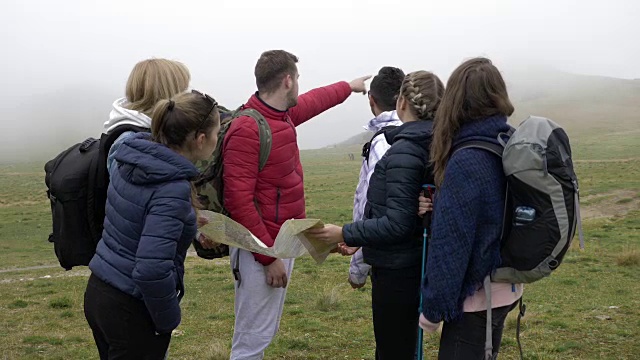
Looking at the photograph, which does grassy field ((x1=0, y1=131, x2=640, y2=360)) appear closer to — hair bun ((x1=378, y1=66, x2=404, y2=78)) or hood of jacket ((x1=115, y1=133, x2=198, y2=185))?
hair bun ((x1=378, y1=66, x2=404, y2=78))

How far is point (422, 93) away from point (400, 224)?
0.85 meters

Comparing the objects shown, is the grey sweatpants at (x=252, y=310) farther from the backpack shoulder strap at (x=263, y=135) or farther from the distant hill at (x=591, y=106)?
the distant hill at (x=591, y=106)

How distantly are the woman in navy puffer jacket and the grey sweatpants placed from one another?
902 millimetres

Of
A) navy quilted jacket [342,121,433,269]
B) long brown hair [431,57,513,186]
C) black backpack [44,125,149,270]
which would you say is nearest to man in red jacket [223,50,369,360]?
navy quilted jacket [342,121,433,269]

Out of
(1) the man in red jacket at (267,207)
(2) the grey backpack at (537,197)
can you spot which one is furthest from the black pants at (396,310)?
(1) the man in red jacket at (267,207)

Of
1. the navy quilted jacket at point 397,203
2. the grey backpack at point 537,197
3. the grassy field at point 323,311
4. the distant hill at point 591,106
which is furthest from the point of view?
the distant hill at point 591,106

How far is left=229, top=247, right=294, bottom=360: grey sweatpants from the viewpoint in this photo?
443 centimetres

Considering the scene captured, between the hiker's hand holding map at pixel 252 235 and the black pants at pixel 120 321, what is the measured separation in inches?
37.6

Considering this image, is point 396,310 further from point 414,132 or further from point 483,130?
point 483,130

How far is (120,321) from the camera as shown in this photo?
336 centimetres

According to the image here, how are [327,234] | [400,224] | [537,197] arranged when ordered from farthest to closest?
[327,234] → [400,224] → [537,197]

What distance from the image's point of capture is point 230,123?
14.2ft

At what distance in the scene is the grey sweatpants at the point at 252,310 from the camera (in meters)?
4.43

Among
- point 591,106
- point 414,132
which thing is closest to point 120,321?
point 414,132
